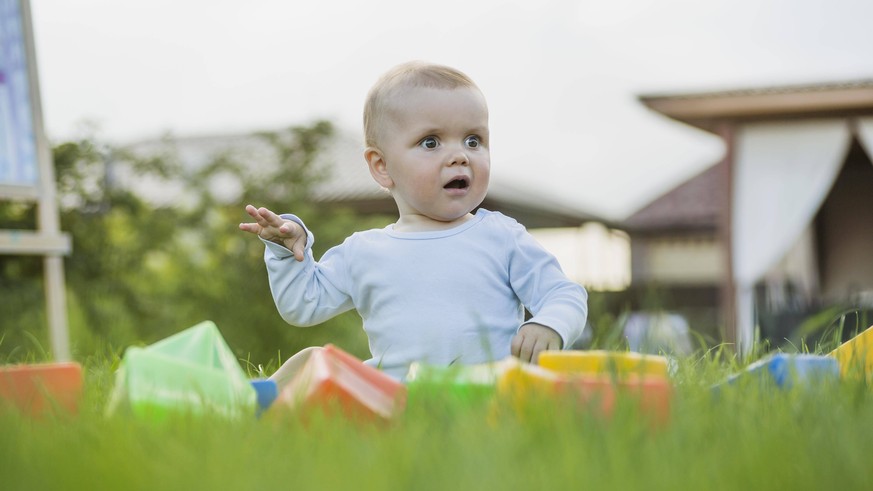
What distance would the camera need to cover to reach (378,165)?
2076 mm

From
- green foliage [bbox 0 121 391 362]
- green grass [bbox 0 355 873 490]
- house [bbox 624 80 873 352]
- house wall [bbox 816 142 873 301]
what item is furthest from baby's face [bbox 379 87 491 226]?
house wall [bbox 816 142 873 301]

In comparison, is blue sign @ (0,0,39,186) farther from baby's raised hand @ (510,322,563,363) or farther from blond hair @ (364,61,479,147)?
baby's raised hand @ (510,322,563,363)

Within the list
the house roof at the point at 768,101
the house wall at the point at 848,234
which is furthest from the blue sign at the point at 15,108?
the house wall at the point at 848,234

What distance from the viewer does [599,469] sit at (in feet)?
3.12

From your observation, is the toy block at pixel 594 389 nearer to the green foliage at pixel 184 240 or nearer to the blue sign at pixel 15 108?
the blue sign at pixel 15 108

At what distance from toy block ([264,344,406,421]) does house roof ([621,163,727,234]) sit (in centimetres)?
1670

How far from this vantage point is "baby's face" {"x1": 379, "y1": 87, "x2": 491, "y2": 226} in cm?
194

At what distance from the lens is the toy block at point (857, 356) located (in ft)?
5.20

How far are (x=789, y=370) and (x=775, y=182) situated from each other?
28.5ft

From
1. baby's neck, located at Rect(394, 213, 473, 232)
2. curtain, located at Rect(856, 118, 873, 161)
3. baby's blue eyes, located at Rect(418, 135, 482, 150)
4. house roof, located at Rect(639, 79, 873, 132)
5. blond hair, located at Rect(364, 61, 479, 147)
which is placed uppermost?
blond hair, located at Rect(364, 61, 479, 147)

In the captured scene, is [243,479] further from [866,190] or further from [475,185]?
[866,190]

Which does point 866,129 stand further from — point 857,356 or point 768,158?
point 857,356

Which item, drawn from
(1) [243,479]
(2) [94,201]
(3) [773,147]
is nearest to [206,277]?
(2) [94,201]

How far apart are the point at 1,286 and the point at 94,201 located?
1.39 m
